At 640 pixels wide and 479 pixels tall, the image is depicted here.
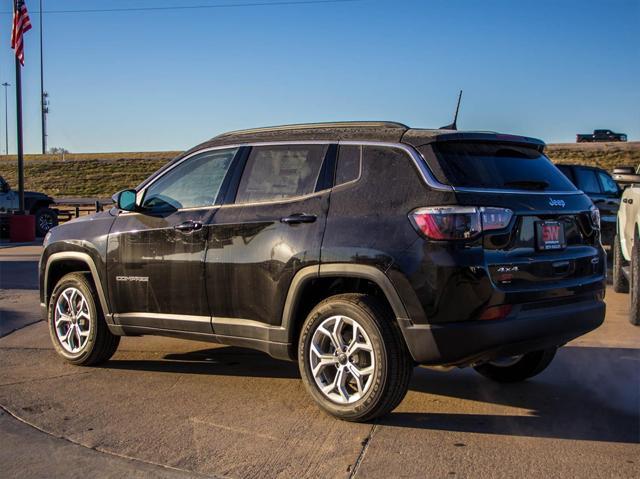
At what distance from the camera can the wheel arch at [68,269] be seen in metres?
6.08

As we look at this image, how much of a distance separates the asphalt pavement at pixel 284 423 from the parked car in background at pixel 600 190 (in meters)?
7.82

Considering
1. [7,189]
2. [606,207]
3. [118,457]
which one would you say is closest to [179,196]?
[118,457]

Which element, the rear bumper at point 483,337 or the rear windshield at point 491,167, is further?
the rear windshield at point 491,167

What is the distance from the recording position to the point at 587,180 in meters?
14.4

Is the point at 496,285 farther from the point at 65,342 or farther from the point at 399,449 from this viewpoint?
the point at 65,342

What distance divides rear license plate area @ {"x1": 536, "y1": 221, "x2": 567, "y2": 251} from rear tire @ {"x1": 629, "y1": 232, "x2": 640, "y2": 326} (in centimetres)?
321

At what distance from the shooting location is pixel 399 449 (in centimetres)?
421

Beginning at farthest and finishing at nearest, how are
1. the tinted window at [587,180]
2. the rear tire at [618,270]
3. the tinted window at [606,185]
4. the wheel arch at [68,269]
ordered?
the tinted window at [606,185] → the tinted window at [587,180] → the rear tire at [618,270] → the wheel arch at [68,269]

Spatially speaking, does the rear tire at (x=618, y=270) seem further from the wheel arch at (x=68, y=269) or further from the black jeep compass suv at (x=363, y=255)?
the wheel arch at (x=68, y=269)

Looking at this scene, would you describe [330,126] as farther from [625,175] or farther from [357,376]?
[625,175]

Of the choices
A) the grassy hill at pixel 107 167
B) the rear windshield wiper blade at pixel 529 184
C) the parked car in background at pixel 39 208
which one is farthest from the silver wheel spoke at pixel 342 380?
the grassy hill at pixel 107 167

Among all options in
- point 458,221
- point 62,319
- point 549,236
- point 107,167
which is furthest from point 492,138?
point 107,167

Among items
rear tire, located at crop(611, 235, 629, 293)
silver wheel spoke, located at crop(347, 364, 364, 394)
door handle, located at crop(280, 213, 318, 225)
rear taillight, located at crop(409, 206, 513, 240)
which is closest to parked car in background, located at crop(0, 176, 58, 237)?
rear tire, located at crop(611, 235, 629, 293)

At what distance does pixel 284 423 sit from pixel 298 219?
1.29 m
